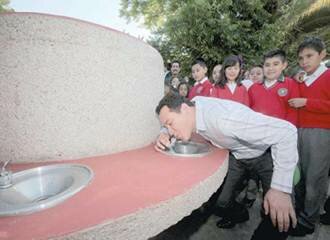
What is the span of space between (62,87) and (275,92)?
7.58 ft

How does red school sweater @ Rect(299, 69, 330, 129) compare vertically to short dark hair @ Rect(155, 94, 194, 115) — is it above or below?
below

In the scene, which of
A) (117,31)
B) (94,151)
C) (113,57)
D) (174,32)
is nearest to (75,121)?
(94,151)

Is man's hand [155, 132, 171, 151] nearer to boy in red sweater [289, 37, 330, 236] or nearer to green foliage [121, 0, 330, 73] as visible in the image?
boy in red sweater [289, 37, 330, 236]

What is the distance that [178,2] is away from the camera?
981cm

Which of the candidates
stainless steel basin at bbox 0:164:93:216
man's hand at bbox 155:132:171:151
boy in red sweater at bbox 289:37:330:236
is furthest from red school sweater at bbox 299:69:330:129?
stainless steel basin at bbox 0:164:93:216

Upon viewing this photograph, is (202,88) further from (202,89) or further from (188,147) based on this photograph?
(188,147)

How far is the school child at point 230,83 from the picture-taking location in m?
3.23

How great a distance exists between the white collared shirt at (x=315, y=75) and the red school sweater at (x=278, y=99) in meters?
0.12

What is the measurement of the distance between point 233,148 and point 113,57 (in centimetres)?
116

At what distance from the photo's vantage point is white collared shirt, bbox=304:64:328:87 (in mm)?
2631

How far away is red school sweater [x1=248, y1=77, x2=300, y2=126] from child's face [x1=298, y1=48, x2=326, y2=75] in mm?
219

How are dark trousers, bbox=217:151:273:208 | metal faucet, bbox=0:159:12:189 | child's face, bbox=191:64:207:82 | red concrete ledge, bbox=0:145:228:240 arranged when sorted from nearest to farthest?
red concrete ledge, bbox=0:145:228:240 < metal faucet, bbox=0:159:12:189 < dark trousers, bbox=217:151:273:208 < child's face, bbox=191:64:207:82

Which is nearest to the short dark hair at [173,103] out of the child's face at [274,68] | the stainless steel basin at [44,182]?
the stainless steel basin at [44,182]

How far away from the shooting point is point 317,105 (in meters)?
2.50
